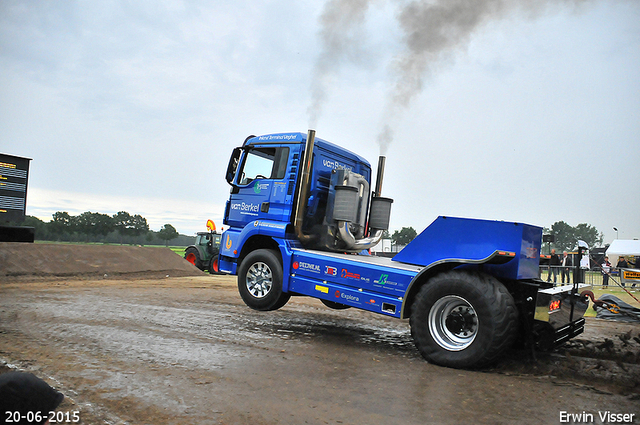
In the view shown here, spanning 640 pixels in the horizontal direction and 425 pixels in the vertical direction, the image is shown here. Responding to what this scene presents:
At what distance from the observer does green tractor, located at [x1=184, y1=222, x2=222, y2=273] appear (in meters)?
19.9

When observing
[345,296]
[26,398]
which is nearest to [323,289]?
[345,296]

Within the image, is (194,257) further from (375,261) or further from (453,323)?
(453,323)

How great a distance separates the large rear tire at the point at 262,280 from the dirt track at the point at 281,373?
391 millimetres

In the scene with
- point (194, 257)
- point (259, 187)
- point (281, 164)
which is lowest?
point (194, 257)

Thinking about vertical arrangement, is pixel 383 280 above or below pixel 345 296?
above

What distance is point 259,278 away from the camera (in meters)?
7.53

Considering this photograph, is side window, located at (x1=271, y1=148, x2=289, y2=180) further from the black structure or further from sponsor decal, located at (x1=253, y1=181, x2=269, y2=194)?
the black structure

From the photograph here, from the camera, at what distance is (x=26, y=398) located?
1691mm

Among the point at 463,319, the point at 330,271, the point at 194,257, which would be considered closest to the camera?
the point at 463,319

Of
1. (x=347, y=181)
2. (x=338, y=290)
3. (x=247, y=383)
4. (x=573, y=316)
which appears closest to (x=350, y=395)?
(x=247, y=383)

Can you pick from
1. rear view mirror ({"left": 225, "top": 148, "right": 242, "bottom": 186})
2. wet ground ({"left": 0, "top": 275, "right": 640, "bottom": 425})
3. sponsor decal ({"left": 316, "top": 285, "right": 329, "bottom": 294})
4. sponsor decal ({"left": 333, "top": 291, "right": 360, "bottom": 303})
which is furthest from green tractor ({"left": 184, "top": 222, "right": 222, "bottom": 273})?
sponsor decal ({"left": 333, "top": 291, "right": 360, "bottom": 303})

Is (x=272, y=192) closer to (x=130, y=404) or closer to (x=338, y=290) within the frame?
(x=338, y=290)

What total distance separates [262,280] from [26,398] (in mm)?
5812

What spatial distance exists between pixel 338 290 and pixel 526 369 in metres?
2.56
